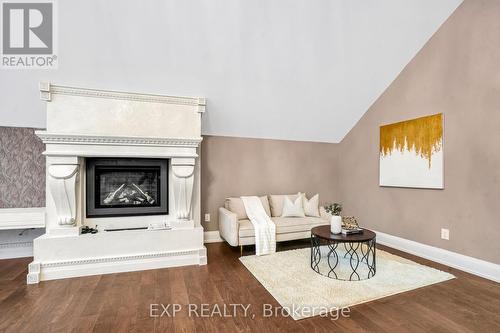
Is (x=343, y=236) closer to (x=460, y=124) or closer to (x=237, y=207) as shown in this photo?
(x=237, y=207)

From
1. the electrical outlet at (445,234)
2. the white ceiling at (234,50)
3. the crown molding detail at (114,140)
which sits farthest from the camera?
the electrical outlet at (445,234)

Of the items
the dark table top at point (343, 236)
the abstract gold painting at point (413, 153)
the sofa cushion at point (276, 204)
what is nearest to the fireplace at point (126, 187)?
the sofa cushion at point (276, 204)

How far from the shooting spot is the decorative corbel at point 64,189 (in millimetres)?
2809

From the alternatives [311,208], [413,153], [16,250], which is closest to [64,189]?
[16,250]

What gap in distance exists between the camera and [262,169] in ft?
14.8

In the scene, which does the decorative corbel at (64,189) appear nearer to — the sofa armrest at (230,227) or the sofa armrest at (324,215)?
the sofa armrest at (230,227)

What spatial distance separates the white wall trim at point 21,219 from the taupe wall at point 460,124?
4.98 metres

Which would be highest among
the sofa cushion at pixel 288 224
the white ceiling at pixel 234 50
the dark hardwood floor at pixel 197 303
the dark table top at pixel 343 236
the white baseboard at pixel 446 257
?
the white ceiling at pixel 234 50

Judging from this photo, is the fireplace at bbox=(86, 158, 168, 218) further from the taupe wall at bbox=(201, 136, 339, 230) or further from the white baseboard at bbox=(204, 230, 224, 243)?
the white baseboard at bbox=(204, 230, 224, 243)

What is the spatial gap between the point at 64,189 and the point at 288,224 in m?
2.94

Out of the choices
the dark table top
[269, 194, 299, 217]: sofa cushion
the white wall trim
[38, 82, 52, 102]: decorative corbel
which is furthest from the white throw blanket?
[38, 82, 52, 102]: decorative corbel

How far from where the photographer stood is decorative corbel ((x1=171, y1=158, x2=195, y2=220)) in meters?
3.23

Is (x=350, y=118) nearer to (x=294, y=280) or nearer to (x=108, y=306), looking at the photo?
(x=294, y=280)

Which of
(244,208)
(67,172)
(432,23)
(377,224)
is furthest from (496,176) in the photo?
(67,172)
